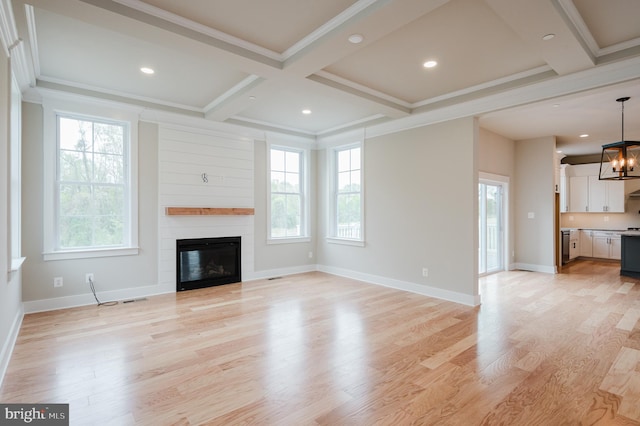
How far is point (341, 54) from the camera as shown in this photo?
2.97 m

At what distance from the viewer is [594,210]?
26.6ft

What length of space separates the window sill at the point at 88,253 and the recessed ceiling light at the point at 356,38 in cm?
401

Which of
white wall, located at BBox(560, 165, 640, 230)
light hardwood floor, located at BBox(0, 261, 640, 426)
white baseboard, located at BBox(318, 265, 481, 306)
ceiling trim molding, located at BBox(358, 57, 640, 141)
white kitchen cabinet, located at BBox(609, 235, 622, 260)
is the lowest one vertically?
light hardwood floor, located at BBox(0, 261, 640, 426)

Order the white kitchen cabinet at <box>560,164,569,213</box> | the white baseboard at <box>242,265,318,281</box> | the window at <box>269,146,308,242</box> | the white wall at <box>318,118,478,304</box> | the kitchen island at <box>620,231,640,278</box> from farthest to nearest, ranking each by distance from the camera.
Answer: the white kitchen cabinet at <box>560,164,569,213</box>
the window at <box>269,146,308,242</box>
the kitchen island at <box>620,231,640,278</box>
the white baseboard at <box>242,265,318,281</box>
the white wall at <box>318,118,478,304</box>

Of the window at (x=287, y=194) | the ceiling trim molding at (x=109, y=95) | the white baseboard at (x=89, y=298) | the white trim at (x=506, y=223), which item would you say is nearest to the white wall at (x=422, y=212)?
the window at (x=287, y=194)

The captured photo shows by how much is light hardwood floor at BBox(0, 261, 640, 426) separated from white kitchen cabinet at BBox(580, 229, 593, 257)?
14.5 feet

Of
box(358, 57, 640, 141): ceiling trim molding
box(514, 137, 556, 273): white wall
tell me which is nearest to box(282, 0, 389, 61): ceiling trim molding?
box(358, 57, 640, 141): ceiling trim molding

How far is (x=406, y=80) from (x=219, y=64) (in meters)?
2.15

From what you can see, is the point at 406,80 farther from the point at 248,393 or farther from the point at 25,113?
the point at 25,113

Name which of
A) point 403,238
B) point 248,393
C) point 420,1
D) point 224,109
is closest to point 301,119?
point 224,109

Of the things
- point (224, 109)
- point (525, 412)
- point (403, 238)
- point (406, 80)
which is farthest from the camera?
point (403, 238)

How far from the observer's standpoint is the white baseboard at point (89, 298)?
13.1 ft

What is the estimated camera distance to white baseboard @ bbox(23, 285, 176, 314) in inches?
158

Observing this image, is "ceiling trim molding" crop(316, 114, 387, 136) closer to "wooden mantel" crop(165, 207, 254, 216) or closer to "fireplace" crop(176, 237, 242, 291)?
"wooden mantel" crop(165, 207, 254, 216)
